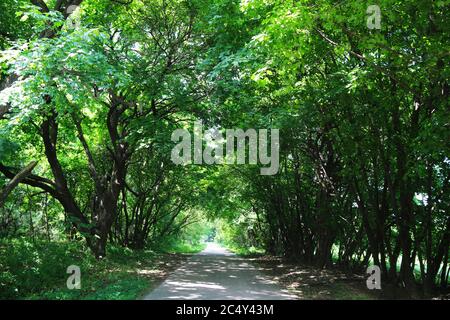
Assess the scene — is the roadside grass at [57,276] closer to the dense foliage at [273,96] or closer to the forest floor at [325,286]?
the dense foliage at [273,96]

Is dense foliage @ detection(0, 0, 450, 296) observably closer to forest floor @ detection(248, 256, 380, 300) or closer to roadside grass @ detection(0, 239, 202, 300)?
forest floor @ detection(248, 256, 380, 300)

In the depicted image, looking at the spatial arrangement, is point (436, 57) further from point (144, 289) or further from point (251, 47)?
point (144, 289)

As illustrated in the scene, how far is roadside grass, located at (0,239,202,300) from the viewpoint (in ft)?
31.1

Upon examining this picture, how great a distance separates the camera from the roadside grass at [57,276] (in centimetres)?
949

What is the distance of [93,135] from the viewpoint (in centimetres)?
2031

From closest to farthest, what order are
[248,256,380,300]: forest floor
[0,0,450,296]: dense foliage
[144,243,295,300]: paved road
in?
[0,0,450,296]: dense foliage → [144,243,295,300]: paved road → [248,256,380,300]: forest floor

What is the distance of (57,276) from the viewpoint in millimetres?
11984

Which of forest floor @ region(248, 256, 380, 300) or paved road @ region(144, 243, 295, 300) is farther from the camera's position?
forest floor @ region(248, 256, 380, 300)

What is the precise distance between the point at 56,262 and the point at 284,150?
9416mm

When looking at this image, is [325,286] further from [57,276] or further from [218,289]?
[57,276]

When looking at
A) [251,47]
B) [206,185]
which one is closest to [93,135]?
[206,185]

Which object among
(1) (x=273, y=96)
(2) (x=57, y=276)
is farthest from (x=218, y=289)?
(1) (x=273, y=96)

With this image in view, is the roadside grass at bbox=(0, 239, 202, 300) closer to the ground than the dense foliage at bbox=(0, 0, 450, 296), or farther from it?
closer to the ground

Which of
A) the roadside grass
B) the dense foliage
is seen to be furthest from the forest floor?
the roadside grass
